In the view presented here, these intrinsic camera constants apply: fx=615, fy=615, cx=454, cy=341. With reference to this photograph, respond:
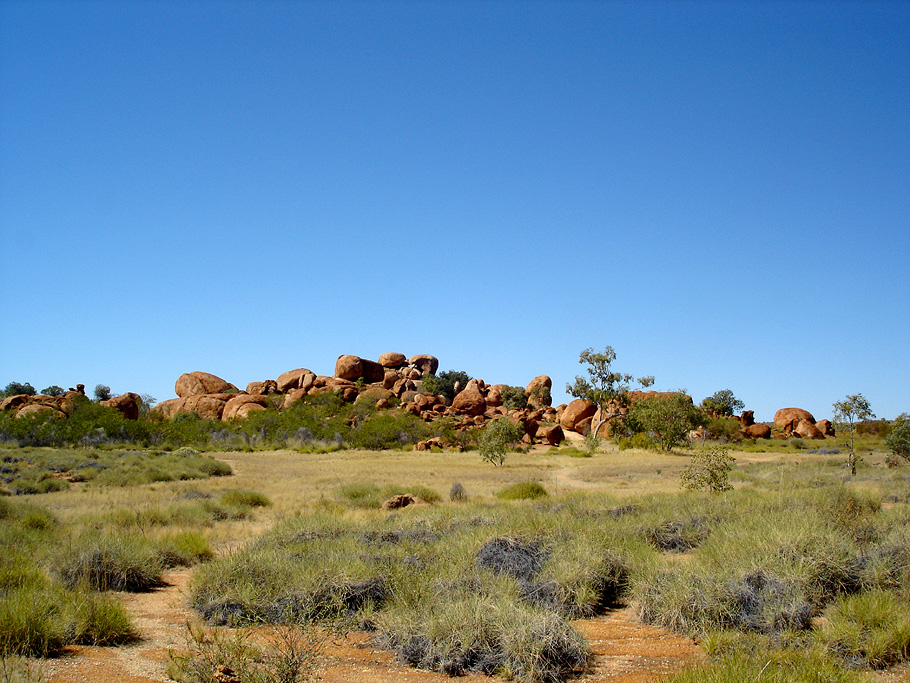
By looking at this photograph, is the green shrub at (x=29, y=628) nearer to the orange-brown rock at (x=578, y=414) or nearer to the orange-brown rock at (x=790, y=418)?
the orange-brown rock at (x=578, y=414)

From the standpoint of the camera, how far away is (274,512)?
16.5 m

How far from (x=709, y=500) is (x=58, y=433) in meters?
45.7

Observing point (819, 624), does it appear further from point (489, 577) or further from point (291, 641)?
point (291, 641)

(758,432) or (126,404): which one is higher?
(126,404)

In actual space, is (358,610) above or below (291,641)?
below

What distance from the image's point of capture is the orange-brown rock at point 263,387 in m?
83.3

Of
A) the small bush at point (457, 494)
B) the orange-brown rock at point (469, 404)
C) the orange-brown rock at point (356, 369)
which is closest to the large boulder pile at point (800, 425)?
the orange-brown rock at point (469, 404)

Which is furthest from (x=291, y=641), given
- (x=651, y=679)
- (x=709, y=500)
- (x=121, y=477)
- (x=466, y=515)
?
(x=121, y=477)

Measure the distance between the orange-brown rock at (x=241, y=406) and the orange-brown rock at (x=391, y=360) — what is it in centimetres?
2726

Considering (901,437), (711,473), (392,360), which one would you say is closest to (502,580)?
(711,473)

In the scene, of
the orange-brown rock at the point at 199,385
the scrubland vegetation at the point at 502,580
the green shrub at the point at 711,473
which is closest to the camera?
the scrubland vegetation at the point at 502,580

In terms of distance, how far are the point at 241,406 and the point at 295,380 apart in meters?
13.0

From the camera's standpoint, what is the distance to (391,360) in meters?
98.6

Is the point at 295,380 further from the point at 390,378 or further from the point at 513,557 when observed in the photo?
the point at 513,557
